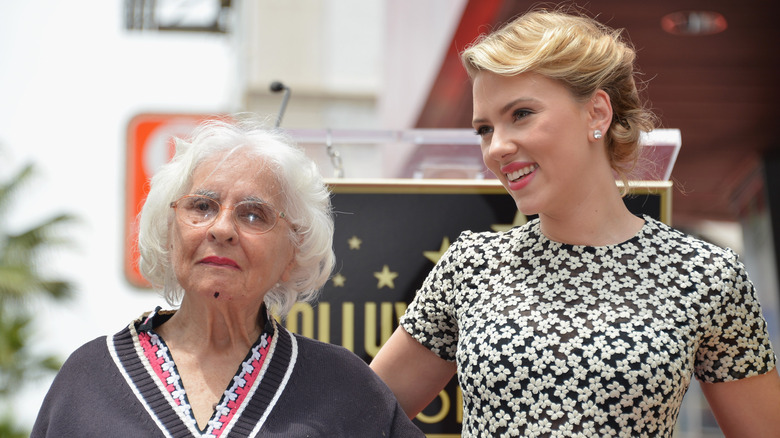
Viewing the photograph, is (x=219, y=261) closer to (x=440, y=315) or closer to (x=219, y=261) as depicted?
(x=219, y=261)

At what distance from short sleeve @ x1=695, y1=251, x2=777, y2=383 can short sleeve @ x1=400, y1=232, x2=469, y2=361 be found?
65cm

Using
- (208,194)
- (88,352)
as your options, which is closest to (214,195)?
(208,194)

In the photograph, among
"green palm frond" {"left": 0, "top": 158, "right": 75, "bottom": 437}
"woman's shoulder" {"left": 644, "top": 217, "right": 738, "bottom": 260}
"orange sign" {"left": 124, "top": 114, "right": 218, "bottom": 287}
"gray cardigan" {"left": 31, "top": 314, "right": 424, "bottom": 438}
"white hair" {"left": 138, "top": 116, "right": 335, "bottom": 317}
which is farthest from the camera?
"green palm frond" {"left": 0, "top": 158, "right": 75, "bottom": 437}

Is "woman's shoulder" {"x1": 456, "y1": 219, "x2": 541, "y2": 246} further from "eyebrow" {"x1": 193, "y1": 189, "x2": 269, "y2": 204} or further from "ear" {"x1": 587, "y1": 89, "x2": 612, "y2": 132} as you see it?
"eyebrow" {"x1": 193, "y1": 189, "x2": 269, "y2": 204}

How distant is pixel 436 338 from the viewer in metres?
2.57

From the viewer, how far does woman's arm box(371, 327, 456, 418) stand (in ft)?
8.54

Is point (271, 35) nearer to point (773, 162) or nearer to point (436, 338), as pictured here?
point (773, 162)

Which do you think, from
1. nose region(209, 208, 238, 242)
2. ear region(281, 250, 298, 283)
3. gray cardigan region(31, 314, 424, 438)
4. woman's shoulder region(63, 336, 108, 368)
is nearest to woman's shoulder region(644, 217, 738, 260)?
gray cardigan region(31, 314, 424, 438)

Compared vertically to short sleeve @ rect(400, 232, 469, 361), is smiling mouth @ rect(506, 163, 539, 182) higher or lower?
higher

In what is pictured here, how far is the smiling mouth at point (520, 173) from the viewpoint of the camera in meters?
2.32

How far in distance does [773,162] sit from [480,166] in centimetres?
507

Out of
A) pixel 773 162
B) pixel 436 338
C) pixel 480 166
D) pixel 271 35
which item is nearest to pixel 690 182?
pixel 773 162

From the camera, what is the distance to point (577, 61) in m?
2.31

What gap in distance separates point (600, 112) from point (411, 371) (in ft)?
2.83
